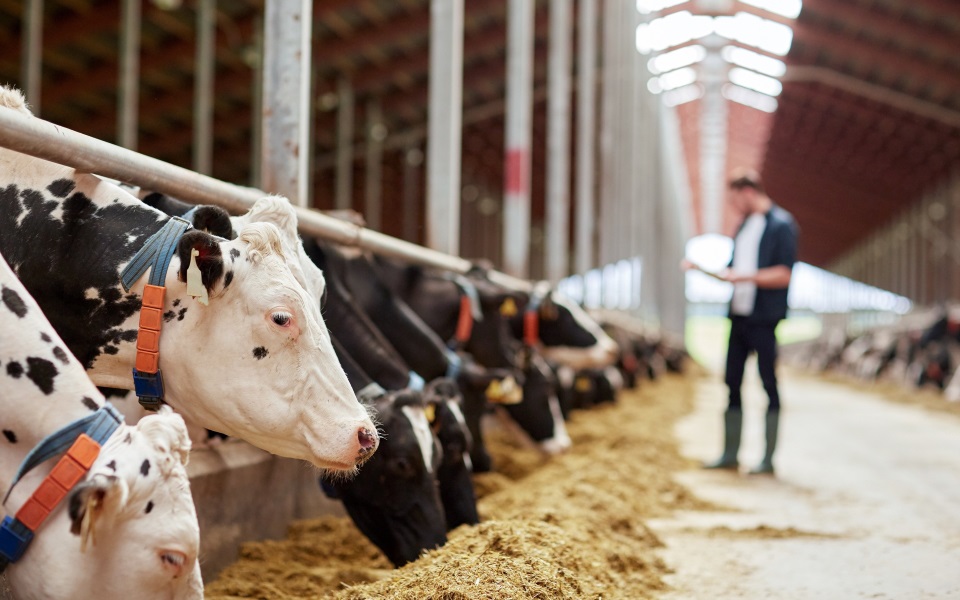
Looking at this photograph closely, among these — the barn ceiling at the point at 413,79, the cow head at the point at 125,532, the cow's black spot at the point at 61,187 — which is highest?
the barn ceiling at the point at 413,79

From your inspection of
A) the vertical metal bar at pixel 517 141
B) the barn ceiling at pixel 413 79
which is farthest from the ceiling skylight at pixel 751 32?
the vertical metal bar at pixel 517 141

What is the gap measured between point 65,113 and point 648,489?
15.7 metres

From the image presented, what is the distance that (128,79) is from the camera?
12.4m

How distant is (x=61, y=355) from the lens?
2023mm

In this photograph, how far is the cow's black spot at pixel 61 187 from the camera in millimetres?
2631

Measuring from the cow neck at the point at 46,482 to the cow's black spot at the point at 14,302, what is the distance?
1.04 ft

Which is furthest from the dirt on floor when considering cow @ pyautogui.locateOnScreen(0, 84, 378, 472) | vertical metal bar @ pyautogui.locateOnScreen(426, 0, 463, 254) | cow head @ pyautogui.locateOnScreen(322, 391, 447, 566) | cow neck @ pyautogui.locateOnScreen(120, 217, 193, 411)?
vertical metal bar @ pyautogui.locateOnScreen(426, 0, 463, 254)

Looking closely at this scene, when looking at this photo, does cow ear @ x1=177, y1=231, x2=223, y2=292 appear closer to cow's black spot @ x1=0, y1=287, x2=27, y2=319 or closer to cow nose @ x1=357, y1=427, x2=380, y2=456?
cow's black spot @ x1=0, y1=287, x2=27, y2=319

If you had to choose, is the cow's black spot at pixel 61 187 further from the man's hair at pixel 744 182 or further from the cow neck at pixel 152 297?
the man's hair at pixel 744 182

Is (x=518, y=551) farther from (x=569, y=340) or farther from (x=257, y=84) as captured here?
(x=257, y=84)

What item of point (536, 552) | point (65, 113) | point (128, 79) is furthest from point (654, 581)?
point (65, 113)

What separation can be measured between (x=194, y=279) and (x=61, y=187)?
604 mm

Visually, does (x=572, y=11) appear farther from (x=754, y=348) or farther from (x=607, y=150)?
(x=754, y=348)

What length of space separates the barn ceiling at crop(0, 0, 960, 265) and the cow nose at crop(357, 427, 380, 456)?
13355mm
